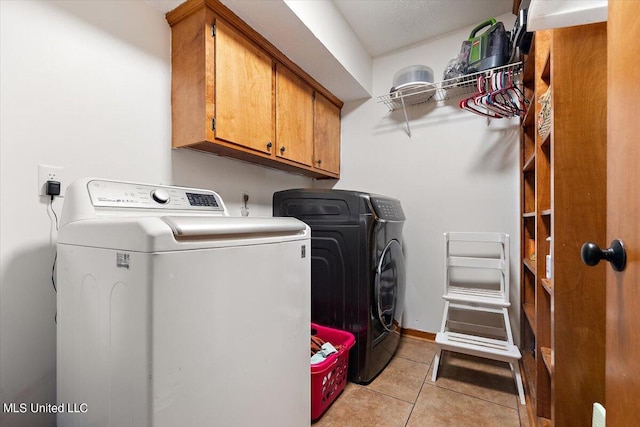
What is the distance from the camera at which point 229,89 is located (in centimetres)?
151

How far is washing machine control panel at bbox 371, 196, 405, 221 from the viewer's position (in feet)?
5.63

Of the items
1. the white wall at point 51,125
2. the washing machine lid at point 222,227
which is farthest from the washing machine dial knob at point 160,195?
the washing machine lid at point 222,227

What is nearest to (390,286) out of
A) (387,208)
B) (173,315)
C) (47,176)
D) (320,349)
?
(387,208)

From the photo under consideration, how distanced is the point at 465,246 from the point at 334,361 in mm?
1370

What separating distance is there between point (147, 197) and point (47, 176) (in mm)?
395

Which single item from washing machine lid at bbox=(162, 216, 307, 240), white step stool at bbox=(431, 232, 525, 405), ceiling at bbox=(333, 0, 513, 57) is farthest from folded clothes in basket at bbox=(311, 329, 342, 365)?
ceiling at bbox=(333, 0, 513, 57)

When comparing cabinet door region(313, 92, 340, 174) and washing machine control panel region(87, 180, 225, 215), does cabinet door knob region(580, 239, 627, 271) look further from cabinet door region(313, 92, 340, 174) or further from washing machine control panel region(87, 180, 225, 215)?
cabinet door region(313, 92, 340, 174)

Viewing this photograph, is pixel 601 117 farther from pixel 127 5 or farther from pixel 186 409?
pixel 127 5

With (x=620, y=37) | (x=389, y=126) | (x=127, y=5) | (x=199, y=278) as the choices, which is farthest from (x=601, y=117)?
(x=127, y=5)

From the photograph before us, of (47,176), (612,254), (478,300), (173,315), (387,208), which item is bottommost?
(478,300)

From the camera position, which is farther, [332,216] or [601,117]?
[332,216]

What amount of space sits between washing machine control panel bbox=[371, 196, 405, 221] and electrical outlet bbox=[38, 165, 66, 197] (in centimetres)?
150

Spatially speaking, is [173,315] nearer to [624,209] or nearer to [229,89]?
[624,209]

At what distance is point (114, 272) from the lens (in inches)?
28.8
